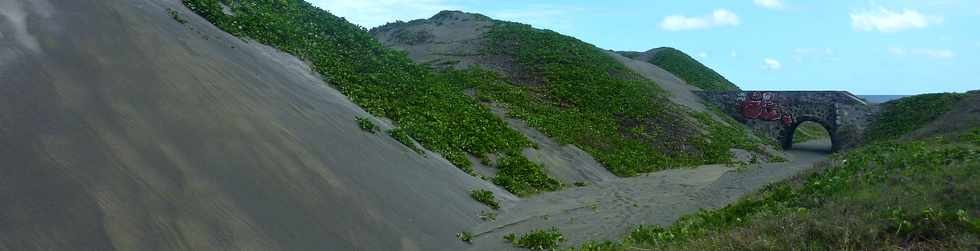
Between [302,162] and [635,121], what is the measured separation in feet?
73.9

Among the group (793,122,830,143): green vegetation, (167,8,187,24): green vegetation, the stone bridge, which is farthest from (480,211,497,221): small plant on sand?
(793,122,830,143): green vegetation

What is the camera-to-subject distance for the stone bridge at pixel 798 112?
118 feet

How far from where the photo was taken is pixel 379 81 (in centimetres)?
2044

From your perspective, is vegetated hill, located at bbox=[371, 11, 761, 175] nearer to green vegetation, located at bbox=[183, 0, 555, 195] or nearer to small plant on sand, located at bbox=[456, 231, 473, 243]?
green vegetation, located at bbox=[183, 0, 555, 195]

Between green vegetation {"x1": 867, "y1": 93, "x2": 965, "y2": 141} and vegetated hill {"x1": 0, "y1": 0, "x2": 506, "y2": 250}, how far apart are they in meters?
28.4

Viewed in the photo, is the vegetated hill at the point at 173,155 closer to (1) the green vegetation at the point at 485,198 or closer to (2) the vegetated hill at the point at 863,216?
(1) the green vegetation at the point at 485,198

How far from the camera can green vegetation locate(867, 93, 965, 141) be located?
32125 millimetres

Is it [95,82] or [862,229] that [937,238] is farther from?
[95,82]

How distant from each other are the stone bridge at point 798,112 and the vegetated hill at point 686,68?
Result: 41.0ft

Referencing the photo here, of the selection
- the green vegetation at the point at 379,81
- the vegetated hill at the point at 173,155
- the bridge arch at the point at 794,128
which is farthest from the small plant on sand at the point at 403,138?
the bridge arch at the point at 794,128

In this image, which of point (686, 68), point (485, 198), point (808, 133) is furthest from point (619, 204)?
point (686, 68)

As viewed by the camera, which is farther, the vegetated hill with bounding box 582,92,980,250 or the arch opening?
the arch opening

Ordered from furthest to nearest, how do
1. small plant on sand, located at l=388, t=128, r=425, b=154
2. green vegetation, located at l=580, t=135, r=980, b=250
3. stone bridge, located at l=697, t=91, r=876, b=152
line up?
1. stone bridge, located at l=697, t=91, r=876, b=152
2. small plant on sand, located at l=388, t=128, r=425, b=154
3. green vegetation, located at l=580, t=135, r=980, b=250

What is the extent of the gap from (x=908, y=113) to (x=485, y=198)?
98.8ft
